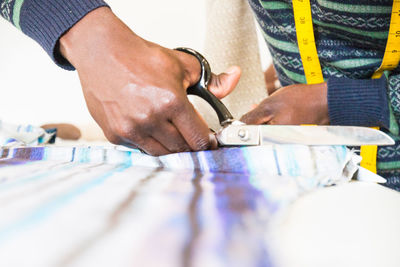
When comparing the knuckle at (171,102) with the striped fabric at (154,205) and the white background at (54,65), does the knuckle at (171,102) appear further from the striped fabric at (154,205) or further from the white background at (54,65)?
the white background at (54,65)

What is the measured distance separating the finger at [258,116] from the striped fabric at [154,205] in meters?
0.26

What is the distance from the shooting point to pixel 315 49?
0.65m

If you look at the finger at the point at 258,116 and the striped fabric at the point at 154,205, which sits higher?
the striped fabric at the point at 154,205

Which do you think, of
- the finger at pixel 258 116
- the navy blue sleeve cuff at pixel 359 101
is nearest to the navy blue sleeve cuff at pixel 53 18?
the finger at pixel 258 116

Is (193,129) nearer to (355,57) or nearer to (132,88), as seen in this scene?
(132,88)

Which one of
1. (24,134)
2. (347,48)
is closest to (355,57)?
(347,48)

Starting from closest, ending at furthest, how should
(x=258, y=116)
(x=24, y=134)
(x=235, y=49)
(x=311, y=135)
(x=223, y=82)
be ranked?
(x=311, y=135) → (x=223, y=82) → (x=258, y=116) → (x=24, y=134) → (x=235, y=49)

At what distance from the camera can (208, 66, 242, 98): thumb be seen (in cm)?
48

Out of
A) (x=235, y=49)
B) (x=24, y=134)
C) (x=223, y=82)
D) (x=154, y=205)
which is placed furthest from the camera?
(x=235, y=49)

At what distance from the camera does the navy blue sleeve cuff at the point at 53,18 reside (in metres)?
0.39

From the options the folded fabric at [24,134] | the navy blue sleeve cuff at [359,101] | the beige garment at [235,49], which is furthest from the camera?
the beige garment at [235,49]

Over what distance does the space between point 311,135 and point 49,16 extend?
35 centimetres

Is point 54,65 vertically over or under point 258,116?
over

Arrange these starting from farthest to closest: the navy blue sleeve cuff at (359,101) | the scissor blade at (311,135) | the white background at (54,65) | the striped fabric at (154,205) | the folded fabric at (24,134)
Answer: the white background at (54,65)
the folded fabric at (24,134)
the navy blue sleeve cuff at (359,101)
the scissor blade at (311,135)
the striped fabric at (154,205)
